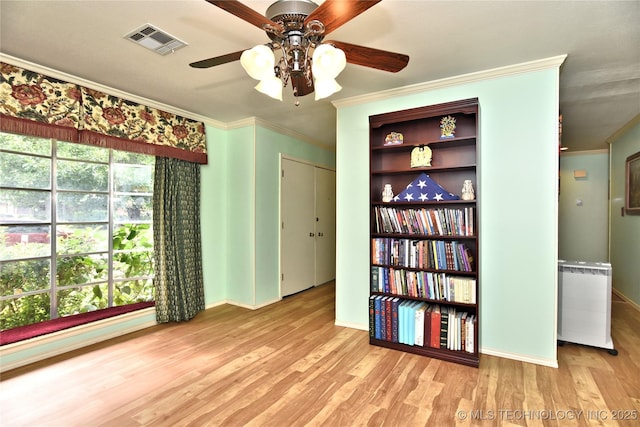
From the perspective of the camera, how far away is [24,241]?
263cm

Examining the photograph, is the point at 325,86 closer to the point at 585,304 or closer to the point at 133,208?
the point at 133,208

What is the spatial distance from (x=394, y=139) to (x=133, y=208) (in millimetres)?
2759

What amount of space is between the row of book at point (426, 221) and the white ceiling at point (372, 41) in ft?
3.79

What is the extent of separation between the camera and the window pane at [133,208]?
→ 3.24m

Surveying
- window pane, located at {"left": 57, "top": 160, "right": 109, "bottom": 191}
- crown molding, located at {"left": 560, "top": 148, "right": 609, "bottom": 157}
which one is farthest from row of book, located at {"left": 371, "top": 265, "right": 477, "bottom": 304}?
crown molding, located at {"left": 560, "top": 148, "right": 609, "bottom": 157}

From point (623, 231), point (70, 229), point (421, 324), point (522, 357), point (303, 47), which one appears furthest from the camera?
point (623, 231)

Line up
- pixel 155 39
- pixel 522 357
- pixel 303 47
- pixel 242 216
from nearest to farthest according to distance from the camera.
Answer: pixel 303 47 → pixel 155 39 → pixel 522 357 → pixel 242 216

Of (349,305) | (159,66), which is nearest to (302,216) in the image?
(349,305)

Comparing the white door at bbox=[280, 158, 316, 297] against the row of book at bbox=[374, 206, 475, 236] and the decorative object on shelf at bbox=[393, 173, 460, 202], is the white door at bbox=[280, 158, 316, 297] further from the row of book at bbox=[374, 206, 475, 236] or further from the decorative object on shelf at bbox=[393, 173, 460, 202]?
the decorative object on shelf at bbox=[393, 173, 460, 202]

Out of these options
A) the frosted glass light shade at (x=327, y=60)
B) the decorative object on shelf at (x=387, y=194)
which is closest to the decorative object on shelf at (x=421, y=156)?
the decorative object on shelf at (x=387, y=194)

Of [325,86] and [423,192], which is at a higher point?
[325,86]

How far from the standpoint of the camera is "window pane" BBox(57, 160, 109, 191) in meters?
2.85

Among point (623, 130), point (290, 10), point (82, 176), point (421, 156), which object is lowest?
point (82, 176)

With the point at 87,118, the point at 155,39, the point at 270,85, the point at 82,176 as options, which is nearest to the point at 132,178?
the point at 82,176
